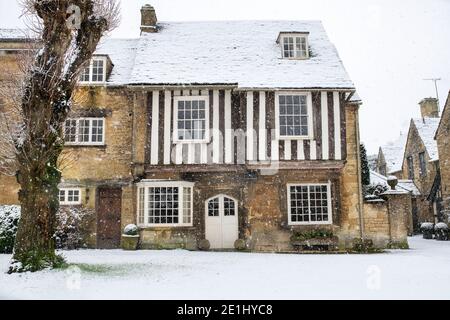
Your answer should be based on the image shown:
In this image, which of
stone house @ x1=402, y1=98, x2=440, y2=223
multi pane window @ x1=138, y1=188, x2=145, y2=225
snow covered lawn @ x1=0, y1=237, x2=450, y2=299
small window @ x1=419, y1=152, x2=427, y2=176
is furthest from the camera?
small window @ x1=419, y1=152, x2=427, y2=176

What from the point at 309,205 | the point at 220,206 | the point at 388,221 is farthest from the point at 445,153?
the point at 220,206

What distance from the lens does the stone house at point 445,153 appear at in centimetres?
2031

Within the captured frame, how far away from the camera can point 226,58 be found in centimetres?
1573

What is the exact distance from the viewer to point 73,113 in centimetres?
1503

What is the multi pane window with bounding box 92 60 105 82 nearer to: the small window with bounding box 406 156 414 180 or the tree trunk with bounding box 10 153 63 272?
the tree trunk with bounding box 10 153 63 272

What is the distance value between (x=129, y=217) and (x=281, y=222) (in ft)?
18.6

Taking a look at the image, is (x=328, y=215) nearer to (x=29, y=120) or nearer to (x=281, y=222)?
(x=281, y=222)

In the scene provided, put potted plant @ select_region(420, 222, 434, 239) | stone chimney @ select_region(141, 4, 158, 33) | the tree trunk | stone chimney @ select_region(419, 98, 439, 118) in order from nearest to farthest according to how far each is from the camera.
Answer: the tree trunk → stone chimney @ select_region(141, 4, 158, 33) → potted plant @ select_region(420, 222, 434, 239) → stone chimney @ select_region(419, 98, 439, 118)

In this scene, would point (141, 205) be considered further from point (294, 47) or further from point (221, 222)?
point (294, 47)

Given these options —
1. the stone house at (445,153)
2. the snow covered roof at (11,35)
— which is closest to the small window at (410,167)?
the stone house at (445,153)

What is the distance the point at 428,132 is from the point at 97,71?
2112cm

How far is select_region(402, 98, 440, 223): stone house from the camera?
2425 centimetres

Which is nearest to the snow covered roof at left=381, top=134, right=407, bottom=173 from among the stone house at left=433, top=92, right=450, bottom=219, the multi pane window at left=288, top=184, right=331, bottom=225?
the stone house at left=433, top=92, right=450, bottom=219

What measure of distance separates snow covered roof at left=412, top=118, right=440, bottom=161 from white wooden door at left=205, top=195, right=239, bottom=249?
1541cm
